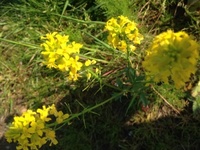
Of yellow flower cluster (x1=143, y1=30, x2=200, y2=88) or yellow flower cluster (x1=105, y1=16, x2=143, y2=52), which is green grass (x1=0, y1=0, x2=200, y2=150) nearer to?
yellow flower cluster (x1=105, y1=16, x2=143, y2=52)

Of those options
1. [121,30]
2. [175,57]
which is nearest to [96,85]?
[121,30]

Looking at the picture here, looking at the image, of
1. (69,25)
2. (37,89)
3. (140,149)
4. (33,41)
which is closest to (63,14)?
(69,25)

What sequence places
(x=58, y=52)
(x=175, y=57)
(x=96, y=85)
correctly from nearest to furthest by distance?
(x=175, y=57) < (x=58, y=52) < (x=96, y=85)

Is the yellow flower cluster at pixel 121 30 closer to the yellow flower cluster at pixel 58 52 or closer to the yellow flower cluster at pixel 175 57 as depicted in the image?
the yellow flower cluster at pixel 58 52

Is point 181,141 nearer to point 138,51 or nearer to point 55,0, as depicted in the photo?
point 138,51

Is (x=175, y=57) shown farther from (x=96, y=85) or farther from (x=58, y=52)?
(x=96, y=85)
